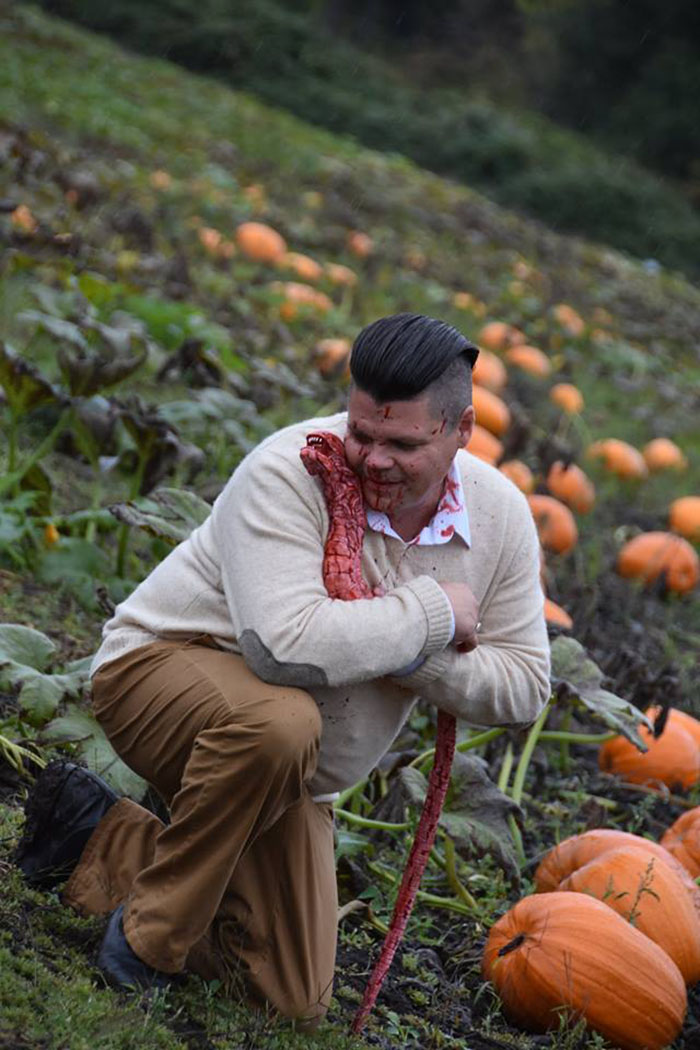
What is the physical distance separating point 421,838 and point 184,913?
50 centimetres

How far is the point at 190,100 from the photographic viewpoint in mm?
14102

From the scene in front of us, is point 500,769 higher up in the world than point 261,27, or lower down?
higher up

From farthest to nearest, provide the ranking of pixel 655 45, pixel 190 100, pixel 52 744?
pixel 655 45 → pixel 190 100 → pixel 52 744

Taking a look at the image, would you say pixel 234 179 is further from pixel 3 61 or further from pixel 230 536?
A: pixel 230 536

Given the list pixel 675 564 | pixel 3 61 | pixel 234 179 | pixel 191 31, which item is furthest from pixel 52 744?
pixel 191 31

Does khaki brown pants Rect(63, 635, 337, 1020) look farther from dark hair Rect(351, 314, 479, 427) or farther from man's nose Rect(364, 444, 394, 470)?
dark hair Rect(351, 314, 479, 427)

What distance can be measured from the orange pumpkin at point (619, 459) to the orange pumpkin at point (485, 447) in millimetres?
1428

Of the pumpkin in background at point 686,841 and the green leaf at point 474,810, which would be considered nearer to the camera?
the green leaf at point 474,810

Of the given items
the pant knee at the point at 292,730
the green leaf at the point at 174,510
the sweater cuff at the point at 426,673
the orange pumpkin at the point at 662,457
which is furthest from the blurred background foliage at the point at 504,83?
the pant knee at the point at 292,730

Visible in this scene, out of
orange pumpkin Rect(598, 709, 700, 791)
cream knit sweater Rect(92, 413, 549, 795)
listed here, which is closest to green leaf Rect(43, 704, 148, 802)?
cream knit sweater Rect(92, 413, 549, 795)

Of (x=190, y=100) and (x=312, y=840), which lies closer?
(x=312, y=840)

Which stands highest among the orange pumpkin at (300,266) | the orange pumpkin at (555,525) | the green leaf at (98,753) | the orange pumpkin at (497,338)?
the green leaf at (98,753)

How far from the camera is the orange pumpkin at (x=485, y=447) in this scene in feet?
19.2

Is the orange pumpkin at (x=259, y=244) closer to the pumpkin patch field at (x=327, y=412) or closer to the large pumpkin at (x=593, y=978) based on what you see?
the pumpkin patch field at (x=327, y=412)
